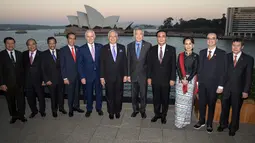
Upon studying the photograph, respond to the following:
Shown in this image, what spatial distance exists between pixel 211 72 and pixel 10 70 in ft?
10.8

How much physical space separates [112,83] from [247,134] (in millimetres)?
2353

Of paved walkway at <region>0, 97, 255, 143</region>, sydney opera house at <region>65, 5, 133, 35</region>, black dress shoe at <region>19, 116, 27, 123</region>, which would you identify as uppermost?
sydney opera house at <region>65, 5, 133, 35</region>

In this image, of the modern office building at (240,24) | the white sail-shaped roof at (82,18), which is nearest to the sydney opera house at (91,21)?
the white sail-shaped roof at (82,18)

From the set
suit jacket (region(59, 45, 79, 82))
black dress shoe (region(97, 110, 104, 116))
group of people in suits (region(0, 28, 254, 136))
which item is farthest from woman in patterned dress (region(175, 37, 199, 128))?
suit jacket (region(59, 45, 79, 82))

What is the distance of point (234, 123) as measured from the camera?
3023mm

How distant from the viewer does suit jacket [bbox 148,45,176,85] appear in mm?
3201

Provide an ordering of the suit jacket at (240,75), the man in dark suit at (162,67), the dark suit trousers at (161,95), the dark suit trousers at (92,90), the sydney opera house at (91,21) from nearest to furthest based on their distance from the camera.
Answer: the suit jacket at (240,75) < the man in dark suit at (162,67) < the dark suit trousers at (161,95) < the dark suit trousers at (92,90) < the sydney opera house at (91,21)

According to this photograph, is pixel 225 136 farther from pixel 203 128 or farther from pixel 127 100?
pixel 127 100

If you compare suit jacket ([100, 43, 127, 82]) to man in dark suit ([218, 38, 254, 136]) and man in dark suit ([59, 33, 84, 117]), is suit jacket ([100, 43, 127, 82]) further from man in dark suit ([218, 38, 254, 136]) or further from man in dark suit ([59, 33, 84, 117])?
man in dark suit ([218, 38, 254, 136])

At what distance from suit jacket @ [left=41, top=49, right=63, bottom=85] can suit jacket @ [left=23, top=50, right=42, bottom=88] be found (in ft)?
0.27

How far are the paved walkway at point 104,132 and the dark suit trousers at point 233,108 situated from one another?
0.16 m

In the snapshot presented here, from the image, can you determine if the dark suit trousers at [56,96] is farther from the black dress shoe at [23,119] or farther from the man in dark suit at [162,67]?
the man in dark suit at [162,67]

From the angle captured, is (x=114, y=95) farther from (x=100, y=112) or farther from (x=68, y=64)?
(x=68, y=64)

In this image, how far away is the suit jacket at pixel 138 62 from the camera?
11.1 ft
